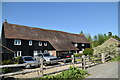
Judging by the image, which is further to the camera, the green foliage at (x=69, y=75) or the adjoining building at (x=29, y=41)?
the adjoining building at (x=29, y=41)

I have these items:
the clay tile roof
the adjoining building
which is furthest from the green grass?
the clay tile roof

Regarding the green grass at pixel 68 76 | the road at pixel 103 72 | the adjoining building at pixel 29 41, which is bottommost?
the road at pixel 103 72

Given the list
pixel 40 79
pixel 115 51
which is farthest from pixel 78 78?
pixel 115 51

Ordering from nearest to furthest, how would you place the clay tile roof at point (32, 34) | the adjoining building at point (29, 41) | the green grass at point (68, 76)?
the green grass at point (68, 76) < the adjoining building at point (29, 41) < the clay tile roof at point (32, 34)

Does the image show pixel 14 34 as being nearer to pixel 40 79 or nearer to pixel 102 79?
pixel 40 79

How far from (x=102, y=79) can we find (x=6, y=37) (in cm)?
2224

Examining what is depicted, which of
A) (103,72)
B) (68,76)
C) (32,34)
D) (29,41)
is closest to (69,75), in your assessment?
(68,76)

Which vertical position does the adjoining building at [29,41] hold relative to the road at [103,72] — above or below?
above

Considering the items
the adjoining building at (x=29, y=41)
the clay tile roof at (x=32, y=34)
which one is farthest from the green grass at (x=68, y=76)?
the clay tile roof at (x=32, y=34)

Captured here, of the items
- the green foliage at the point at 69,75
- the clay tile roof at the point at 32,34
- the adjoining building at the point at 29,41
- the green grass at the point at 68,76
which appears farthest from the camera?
the clay tile roof at the point at 32,34

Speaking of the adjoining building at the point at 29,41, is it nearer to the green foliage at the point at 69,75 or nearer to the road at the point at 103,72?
the road at the point at 103,72

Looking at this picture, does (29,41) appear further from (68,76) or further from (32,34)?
(68,76)

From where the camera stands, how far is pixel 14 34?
87.5 ft

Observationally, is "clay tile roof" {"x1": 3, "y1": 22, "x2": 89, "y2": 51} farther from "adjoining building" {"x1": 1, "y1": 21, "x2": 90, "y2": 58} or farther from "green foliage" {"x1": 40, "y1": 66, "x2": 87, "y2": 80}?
"green foliage" {"x1": 40, "y1": 66, "x2": 87, "y2": 80}
